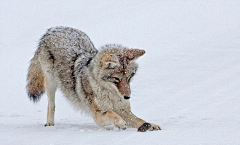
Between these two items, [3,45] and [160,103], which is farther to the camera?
[3,45]

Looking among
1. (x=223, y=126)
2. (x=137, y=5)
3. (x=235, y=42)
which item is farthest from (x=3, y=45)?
(x=223, y=126)

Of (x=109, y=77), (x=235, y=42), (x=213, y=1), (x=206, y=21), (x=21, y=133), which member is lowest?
(x=21, y=133)

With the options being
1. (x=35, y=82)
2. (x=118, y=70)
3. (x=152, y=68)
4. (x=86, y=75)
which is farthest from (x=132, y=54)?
(x=152, y=68)

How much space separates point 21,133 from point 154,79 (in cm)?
541

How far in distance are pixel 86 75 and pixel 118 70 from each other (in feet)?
2.76

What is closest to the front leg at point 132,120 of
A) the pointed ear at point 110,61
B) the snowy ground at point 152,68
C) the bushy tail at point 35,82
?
the snowy ground at point 152,68

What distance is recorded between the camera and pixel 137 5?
18594 millimetres

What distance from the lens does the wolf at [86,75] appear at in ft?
19.2

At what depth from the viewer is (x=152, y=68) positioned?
1115 centimetres

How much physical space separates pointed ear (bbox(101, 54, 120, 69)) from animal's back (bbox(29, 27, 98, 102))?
97 centimetres

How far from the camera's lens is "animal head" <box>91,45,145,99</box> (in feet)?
18.9

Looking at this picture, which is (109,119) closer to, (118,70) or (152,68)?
(118,70)

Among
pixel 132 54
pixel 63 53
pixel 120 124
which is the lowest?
pixel 120 124

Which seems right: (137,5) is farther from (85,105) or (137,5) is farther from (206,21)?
(85,105)
